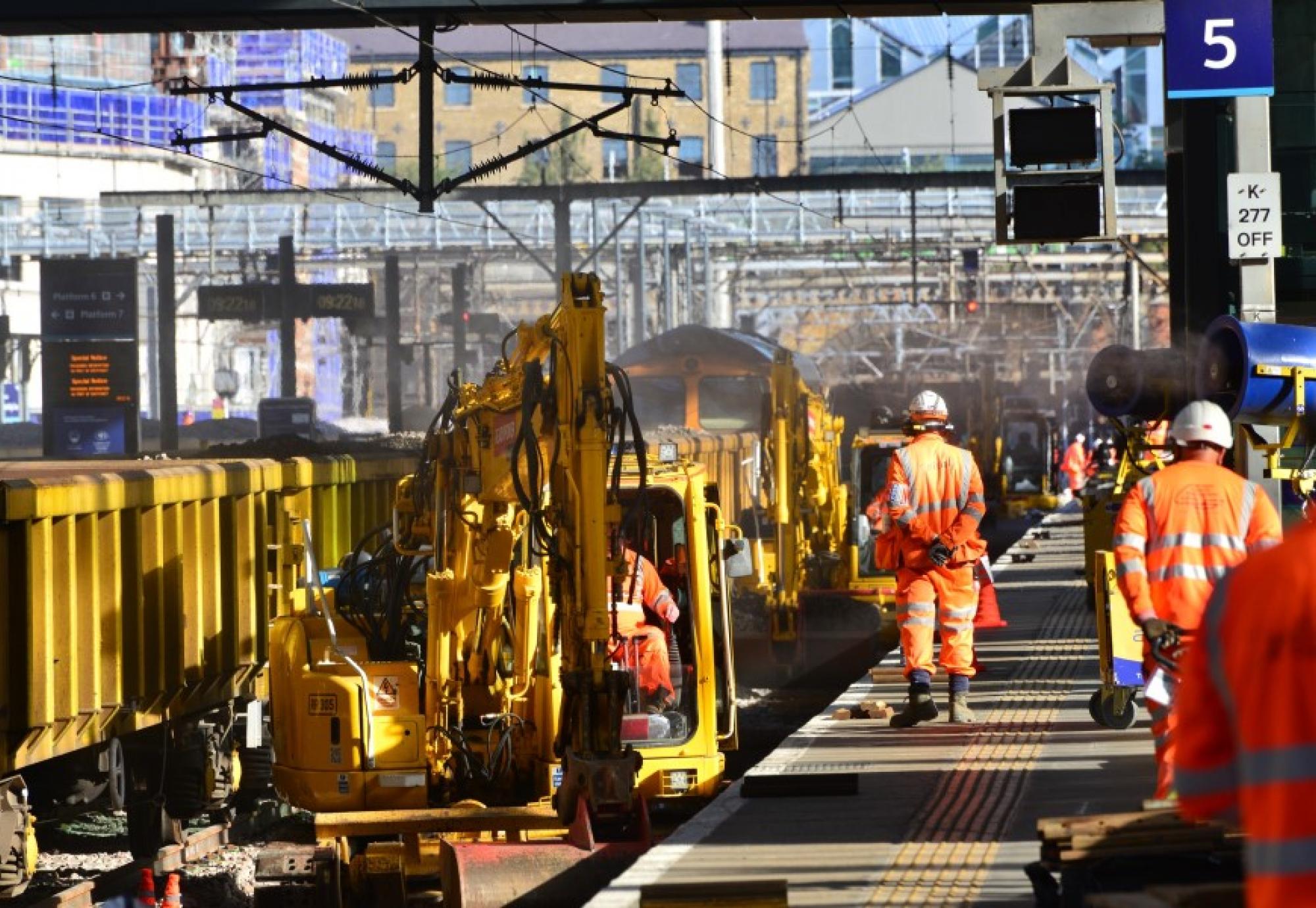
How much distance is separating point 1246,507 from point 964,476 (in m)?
4.51

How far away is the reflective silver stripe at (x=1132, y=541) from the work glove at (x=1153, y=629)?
0.31 m

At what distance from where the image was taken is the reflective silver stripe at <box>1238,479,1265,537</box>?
8.88 m

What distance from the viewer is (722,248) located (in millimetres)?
58750

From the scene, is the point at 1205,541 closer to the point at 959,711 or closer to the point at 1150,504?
the point at 1150,504

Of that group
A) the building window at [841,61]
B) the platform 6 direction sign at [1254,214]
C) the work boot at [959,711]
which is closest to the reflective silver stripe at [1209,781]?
the work boot at [959,711]

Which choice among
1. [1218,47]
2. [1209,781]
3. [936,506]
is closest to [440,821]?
[936,506]

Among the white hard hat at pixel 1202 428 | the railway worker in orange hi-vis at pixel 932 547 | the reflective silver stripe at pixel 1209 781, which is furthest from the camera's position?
the railway worker in orange hi-vis at pixel 932 547

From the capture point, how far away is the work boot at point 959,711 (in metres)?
13.9

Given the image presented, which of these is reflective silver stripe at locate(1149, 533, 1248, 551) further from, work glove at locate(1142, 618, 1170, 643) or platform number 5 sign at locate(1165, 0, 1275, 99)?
platform number 5 sign at locate(1165, 0, 1275, 99)

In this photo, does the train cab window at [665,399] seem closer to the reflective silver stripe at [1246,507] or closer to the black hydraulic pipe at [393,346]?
the black hydraulic pipe at [393,346]

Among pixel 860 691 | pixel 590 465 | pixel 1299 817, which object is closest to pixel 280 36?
pixel 860 691

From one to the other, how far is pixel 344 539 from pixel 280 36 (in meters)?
64.0

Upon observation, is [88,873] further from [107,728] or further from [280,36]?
[280,36]

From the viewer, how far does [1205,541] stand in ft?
29.1
